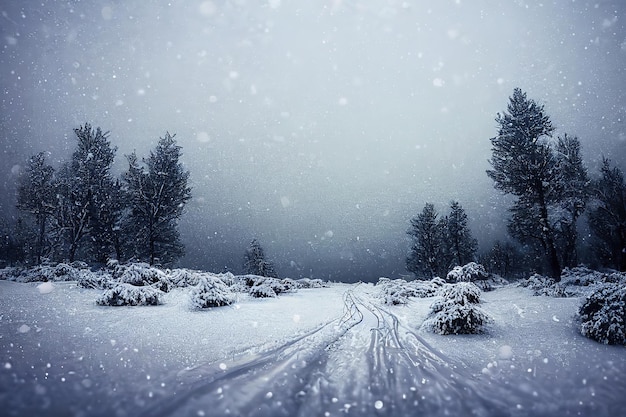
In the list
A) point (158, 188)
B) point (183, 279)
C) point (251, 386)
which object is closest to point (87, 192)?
point (158, 188)

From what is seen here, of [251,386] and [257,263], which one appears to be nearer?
[251,386]

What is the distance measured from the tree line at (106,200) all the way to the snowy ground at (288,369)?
12966mm

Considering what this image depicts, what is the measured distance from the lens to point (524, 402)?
2500 millimetres

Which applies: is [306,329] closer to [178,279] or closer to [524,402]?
[524,402]

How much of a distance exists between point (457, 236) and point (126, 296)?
104 feet

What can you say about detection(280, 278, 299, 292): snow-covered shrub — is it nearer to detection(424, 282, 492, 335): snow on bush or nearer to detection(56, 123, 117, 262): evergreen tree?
detection(424, 282, 492, 335): snow on bush

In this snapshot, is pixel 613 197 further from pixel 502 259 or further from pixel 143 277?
pixel 502 259

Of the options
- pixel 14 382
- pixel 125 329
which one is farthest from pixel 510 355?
pixel 125 329

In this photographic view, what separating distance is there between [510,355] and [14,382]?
5670 mm

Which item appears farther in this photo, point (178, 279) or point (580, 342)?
point (178, 279)

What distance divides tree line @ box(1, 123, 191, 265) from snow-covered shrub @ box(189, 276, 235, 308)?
11.0 meters

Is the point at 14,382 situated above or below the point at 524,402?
above

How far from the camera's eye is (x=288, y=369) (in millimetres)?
3244

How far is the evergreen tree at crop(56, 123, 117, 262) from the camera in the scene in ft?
63.0
